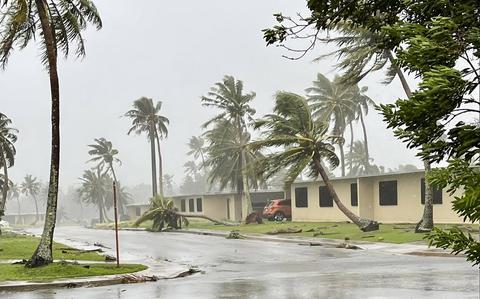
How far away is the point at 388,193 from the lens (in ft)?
126

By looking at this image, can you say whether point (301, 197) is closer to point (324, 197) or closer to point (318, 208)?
point (318, 208)

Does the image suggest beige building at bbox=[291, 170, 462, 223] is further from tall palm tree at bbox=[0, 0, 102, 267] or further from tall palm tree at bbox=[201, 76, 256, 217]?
tall palm tree at bbox=[0, 0, 102, 267]

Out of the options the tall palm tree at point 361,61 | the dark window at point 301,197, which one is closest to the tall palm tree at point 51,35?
the tall palm tree at point 361,61

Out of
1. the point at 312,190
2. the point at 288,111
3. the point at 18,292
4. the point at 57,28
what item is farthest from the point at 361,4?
the point at 312,190

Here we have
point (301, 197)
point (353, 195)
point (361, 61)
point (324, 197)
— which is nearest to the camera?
point (361, 61)

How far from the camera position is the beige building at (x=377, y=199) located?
113 feet

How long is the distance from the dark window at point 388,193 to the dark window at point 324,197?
515 centimetres

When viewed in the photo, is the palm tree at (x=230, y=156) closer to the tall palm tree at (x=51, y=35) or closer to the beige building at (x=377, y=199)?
the beige building at (x=377, y=199)

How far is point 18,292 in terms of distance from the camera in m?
14.0

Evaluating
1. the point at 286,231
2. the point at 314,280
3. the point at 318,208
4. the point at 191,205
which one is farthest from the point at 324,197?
the point at 314,280

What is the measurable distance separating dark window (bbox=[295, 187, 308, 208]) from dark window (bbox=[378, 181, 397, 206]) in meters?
8.56

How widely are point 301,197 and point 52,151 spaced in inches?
1238

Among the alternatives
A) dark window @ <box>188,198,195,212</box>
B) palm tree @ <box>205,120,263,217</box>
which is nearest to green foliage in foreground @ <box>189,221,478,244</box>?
palm tree @ <box>205,120,263,217</box>

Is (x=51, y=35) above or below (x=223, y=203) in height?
above
